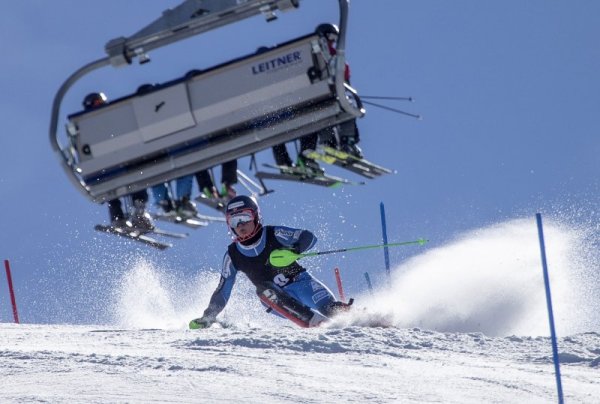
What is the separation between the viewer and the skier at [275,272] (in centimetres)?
1134

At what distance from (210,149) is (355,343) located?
231 cm

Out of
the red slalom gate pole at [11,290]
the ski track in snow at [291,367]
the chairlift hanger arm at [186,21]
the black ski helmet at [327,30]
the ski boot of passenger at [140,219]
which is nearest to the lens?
the ski track in snow at [291,367]

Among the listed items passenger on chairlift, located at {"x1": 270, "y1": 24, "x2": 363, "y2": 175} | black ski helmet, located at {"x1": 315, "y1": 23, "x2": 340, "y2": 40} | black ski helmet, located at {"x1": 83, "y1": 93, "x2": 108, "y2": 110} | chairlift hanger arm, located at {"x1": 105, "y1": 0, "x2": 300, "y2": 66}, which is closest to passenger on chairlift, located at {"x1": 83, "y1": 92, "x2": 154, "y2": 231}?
black ski helmet, located at {"x1": 83, "y1": 93, "x2": 108, "y2": 110}

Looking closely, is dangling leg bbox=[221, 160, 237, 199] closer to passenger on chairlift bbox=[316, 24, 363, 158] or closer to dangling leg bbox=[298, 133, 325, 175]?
dangling leg bbox=[298, 133, 325, 175]

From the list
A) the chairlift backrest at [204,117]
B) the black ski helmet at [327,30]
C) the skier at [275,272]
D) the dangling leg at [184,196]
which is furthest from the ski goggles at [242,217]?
the black ski helmet at [327,30]

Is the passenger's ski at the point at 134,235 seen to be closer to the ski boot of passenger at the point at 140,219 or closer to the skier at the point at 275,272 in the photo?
the ski boot of passenger at the point at 140,219

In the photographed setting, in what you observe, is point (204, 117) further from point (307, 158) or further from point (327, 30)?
point (327, 30)

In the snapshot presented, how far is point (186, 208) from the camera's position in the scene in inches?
424

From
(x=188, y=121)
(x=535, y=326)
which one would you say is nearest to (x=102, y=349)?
(x=188, y=121)

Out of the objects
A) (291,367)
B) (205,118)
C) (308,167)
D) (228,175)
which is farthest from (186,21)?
(228,175)

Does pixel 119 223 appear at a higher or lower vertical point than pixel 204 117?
lower

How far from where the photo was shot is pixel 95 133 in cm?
980

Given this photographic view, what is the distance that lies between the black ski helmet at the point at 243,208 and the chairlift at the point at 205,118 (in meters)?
1.85

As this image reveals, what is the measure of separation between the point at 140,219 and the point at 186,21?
391 cm
